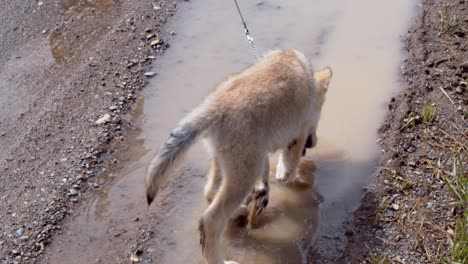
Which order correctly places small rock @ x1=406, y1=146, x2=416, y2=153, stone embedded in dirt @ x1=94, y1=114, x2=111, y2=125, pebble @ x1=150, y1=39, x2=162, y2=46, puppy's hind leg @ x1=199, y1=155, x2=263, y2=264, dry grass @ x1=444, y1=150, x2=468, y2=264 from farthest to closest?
pebble @ x1=150, y1=39, x2=162, y2=46, stone embedded in dirt @ x1=94, y1=114, x2=111, y2=125, small rock @ x1=406, y1=146, x2=416, y2=153, dry grass @ x1=444, y1=150, x2=468, y2=264, puppy's hind leg @ x1=199, y1=155, x2=263, y2=264

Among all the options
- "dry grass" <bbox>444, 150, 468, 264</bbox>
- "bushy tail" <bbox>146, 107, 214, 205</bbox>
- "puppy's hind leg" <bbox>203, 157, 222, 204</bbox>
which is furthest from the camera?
"puppy's hind leg" <bbox>203, 157, 222, 204</bbox>

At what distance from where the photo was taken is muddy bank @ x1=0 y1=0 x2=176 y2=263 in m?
5.03

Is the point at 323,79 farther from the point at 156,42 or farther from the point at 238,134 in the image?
the point at 156,42

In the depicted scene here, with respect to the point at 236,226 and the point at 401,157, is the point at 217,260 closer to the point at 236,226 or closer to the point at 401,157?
the point at 236,226

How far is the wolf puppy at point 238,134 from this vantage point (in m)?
4.02

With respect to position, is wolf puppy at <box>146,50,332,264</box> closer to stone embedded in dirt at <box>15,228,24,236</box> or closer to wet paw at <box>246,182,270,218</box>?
wet paw at <box>246,182,270,218</box>

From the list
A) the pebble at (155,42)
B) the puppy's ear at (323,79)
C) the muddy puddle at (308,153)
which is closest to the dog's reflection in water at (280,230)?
the muddy puddle at (308,153)

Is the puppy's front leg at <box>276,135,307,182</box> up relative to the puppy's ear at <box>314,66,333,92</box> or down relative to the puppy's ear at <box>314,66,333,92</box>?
down

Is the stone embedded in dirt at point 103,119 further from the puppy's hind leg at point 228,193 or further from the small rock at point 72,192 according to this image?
the puppy's hind leg at point 228,193

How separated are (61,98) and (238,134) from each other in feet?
8.41

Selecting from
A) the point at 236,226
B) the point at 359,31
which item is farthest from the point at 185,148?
the point at 359,31

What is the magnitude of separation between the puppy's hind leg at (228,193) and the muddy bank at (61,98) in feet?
4.38

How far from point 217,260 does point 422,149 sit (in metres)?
2.14

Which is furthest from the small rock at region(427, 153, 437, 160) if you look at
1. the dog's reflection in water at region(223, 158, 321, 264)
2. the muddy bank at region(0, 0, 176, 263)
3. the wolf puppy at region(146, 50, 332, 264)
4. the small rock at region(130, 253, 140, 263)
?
the muddy bank at region(0, 0, 176, 263)
